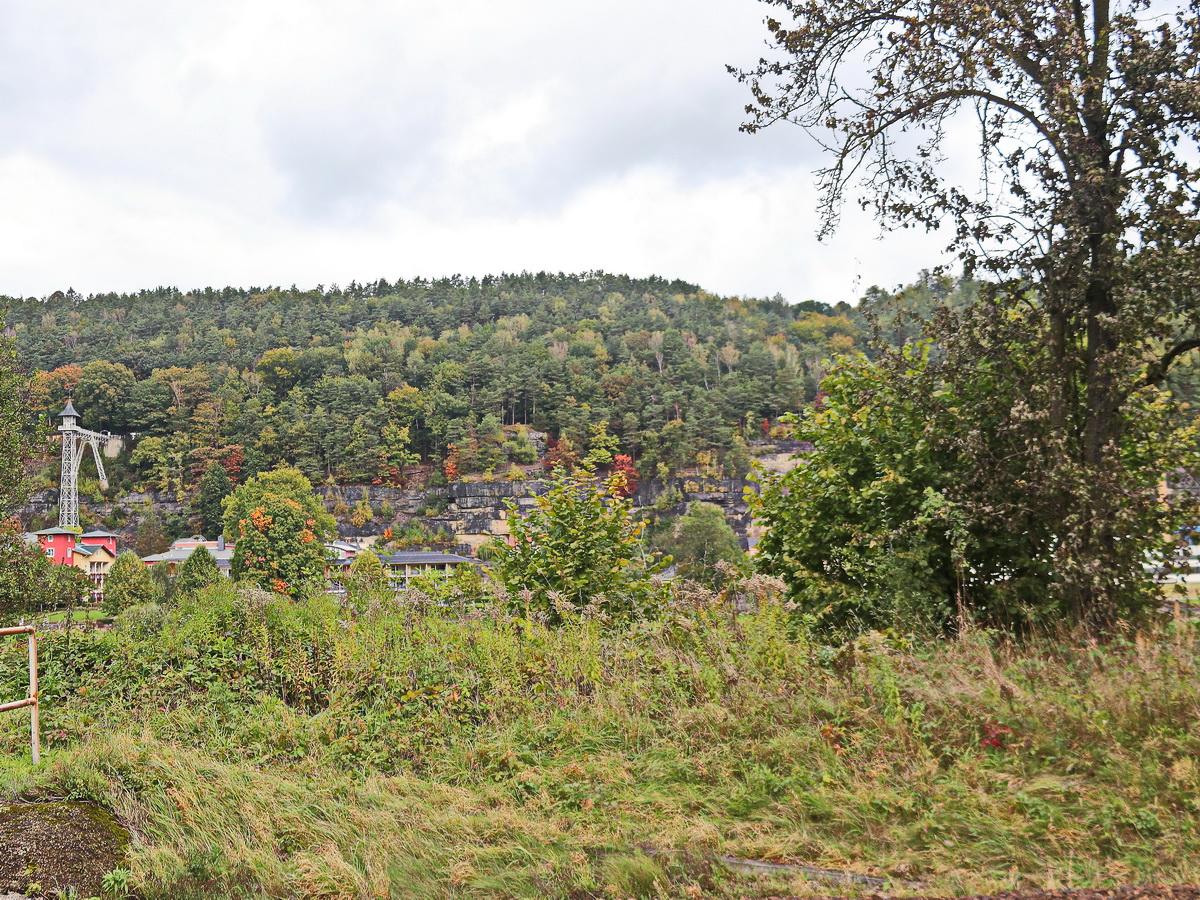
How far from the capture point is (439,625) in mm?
6711

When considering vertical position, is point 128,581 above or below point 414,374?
below

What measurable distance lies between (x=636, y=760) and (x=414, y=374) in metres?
147

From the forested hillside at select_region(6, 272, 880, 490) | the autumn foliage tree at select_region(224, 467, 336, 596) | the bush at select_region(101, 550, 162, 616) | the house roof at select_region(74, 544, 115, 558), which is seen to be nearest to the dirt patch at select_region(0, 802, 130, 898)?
the bush at select_region(101, 550, 162, 616)

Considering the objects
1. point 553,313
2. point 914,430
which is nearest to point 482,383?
point 553,313

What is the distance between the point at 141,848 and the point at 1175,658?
5367 mm

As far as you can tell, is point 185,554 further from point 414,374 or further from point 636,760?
point 636,760

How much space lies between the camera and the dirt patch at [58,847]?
3553 millimetres

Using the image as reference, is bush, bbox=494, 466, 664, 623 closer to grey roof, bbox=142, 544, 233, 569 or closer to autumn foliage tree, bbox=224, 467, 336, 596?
autumn foliage tree, bbox=224, 467, 336, 596

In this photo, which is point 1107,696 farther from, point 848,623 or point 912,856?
point 848,623

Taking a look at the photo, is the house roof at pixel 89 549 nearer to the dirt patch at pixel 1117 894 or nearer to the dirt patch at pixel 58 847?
the dirt patch at pixel 58 847

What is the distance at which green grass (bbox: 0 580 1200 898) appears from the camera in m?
3.42

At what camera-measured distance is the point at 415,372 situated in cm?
14650

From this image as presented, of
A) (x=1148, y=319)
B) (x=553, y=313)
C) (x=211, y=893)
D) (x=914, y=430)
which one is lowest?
(x=211, y=893)

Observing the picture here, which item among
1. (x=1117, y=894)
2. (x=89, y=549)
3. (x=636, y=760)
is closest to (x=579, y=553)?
(x=636, y=760)
